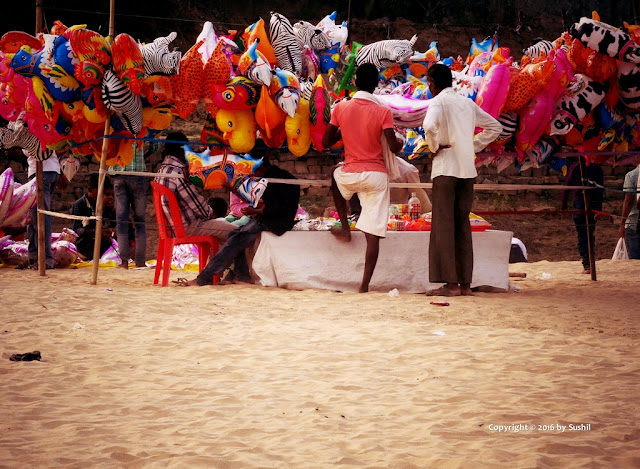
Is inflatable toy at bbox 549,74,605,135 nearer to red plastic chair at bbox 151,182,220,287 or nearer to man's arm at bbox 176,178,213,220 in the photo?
man's arm at bbox 176,178,213,220

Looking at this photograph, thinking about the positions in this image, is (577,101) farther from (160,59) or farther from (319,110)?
(160,59)

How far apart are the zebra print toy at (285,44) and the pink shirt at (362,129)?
90 centimetres

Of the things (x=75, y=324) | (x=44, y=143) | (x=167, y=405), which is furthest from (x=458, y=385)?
(x=44, y=143)

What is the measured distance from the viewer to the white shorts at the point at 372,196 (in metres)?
6.36

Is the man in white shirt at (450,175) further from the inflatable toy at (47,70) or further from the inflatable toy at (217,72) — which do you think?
the inflatable toy at (47,70)

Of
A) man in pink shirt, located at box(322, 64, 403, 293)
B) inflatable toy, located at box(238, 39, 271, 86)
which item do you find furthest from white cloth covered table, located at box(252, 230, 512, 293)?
inflatable toy, located at box(238, 39, 271, 86)

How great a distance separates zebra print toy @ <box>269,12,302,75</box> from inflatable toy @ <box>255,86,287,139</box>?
54cm

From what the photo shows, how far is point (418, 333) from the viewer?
4.71 m

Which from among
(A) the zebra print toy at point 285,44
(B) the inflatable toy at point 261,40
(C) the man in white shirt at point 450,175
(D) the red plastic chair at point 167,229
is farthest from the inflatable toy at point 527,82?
(D) the red plastic chair at point 167,229

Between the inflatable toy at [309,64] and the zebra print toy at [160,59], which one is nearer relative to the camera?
the zebra print toy at [160,59]

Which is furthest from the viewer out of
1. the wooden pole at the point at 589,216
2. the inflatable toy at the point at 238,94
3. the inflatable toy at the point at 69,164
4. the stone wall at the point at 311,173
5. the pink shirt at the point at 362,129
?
the stone wall at the point at 311,173

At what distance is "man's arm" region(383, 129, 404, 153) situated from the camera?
20.4 ft

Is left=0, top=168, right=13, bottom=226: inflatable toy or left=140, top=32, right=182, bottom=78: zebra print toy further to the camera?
left=0, top=168, right=13, bottom=226: inflatable toy

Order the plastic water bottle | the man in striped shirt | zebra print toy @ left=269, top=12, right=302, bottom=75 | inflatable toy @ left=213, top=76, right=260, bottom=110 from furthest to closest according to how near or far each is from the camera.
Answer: the man in striped shirt → the plastic water bottle → zebra print toy @ left=269, top=12, right=302, bottom=75 → inflatable toy @ left=213, top=76, right=260, bottom=110
